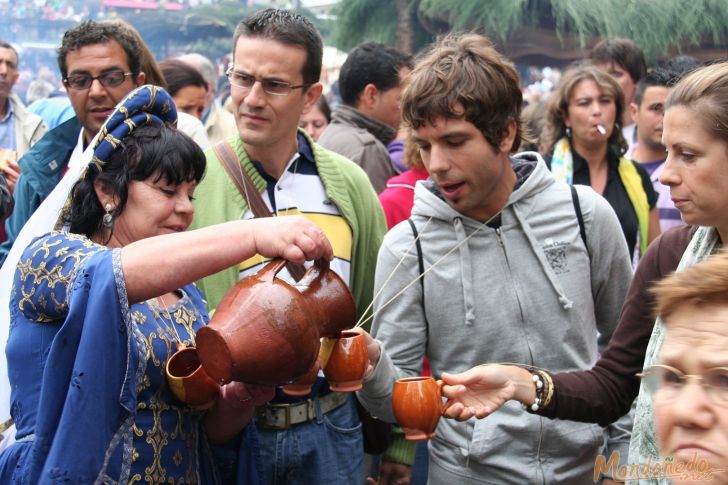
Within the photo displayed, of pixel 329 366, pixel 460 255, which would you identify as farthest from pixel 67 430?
pixel 460 255

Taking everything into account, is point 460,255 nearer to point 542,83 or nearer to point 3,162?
point 3,162

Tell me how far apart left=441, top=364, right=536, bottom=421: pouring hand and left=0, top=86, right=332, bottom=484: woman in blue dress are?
510 mm

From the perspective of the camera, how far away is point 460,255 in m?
2.91

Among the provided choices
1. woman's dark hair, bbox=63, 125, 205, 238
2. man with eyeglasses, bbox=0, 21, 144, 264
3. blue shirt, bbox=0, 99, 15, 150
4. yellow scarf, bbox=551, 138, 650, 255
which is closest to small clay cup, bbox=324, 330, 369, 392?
woman's dark hair, bbox=63, 125, 205, 238

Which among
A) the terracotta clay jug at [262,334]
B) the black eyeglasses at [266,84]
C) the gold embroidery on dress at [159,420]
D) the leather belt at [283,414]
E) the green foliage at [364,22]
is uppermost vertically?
the black eyeglasses at [266,84]

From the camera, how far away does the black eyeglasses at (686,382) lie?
4.91 ft

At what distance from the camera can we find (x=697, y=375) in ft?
5.04

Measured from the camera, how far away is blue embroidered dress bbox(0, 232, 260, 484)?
2.16m

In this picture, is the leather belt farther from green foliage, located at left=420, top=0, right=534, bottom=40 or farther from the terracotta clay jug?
Answer: green foliage, located at left=420, top=0, right=534, bottom=40

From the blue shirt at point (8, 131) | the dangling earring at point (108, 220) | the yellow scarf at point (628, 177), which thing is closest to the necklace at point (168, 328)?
the dangling earring at point (108, 220)

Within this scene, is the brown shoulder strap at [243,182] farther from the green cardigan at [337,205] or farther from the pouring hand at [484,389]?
the pouring hand at [484,389]

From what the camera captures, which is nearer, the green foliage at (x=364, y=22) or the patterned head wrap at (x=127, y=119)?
the patterned head wrap at (x=127, y=119)

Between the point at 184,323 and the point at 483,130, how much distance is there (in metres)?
1.11

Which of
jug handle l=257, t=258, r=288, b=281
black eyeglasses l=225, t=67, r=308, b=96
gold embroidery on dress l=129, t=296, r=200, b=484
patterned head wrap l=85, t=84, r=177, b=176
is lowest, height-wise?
gold embroidery on dress l=129, t=296, r=200, b=484
